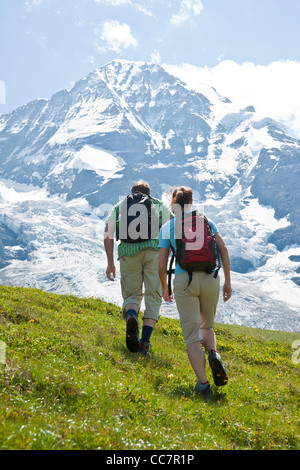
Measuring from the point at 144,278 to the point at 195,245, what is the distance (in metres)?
2.30

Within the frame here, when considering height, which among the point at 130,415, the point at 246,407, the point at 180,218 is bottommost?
the point at 246,407

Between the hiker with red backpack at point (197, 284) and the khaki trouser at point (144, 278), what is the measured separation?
134 cm

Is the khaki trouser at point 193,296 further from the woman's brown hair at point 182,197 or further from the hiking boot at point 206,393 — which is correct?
the woman's brown hair at point 182,197

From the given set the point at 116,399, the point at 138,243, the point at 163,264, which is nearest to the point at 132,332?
the point at 163,264

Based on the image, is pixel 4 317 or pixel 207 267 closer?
pixel 207 267

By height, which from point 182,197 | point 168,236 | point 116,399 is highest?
point 182,197

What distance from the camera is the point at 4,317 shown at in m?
8.85

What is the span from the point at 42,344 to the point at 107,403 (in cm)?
245

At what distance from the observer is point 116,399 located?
547cm

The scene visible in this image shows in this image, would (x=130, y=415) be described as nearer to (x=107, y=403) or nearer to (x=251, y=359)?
(x=107, y=403)

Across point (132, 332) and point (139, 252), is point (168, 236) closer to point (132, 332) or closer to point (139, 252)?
point (139, 252)

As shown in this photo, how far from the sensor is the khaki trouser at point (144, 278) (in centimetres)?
859
